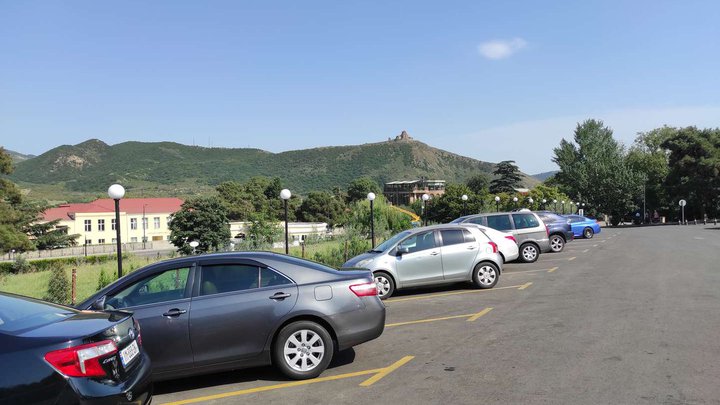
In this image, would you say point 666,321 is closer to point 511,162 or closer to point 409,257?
point 409,257

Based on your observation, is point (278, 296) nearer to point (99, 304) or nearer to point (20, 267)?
point (99, 304)

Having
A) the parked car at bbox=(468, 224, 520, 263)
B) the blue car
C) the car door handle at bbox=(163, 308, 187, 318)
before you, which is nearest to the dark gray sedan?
the car door handle at bbox=(163, 308, 187, 318)

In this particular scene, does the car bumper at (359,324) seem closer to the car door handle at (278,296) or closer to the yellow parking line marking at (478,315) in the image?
the car door handle at (278,296)

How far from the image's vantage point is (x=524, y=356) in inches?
267

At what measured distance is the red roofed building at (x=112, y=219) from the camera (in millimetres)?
92812

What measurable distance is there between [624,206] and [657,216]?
14876 mm

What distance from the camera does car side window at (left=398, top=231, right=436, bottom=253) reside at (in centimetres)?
1255

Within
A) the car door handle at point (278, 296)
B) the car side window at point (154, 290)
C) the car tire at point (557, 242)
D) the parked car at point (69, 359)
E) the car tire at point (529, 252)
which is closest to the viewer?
the parked car at point (69, 359)

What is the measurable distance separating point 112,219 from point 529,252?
91.4m

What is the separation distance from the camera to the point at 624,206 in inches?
3248

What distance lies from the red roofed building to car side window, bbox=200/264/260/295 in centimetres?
9019

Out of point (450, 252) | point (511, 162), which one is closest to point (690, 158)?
point (511, 162)

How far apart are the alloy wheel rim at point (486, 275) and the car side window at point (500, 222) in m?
6.76

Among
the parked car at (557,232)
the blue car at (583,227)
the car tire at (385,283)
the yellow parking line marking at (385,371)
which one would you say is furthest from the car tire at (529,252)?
the blue car at (583,227)
